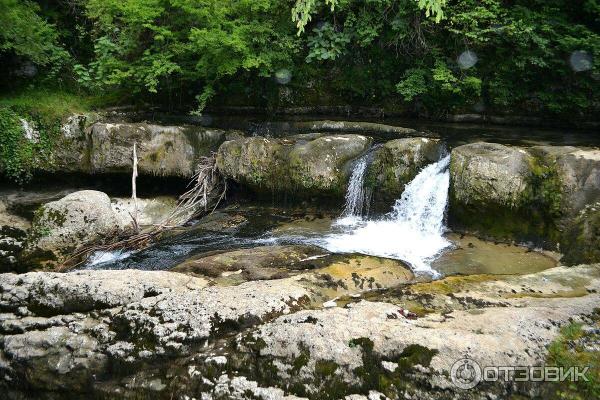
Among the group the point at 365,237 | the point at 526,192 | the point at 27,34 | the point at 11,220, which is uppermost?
the point at 27,34

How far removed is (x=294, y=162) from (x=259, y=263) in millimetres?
3869

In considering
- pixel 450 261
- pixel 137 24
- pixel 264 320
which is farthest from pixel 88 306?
pixel 137 24

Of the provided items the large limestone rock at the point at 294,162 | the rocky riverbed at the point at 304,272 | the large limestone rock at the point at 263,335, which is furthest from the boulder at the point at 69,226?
the large limestone rock at the point at 263,335

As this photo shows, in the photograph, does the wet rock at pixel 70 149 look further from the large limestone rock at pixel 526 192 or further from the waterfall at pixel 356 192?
the large limestone rock at pixel 526 192

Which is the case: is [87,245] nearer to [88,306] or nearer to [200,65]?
[88,306]

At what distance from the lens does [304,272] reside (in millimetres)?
5617

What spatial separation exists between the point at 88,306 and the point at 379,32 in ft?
33.7

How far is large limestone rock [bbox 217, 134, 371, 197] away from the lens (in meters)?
9.31

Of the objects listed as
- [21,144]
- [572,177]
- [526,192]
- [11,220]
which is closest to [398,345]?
[526,192]

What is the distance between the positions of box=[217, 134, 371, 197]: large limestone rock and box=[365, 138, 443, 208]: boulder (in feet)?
1.81

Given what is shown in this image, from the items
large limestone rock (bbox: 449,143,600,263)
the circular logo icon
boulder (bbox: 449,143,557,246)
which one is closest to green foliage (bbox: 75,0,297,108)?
boulder (bbox: 449,143,557,246)

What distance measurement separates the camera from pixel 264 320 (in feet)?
13.7

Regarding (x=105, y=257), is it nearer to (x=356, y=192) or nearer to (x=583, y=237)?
(x=356, y=192)

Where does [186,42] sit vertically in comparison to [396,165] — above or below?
above
